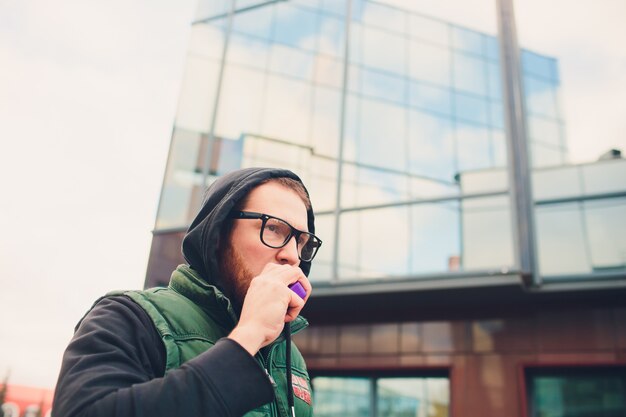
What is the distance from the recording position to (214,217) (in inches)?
62.1

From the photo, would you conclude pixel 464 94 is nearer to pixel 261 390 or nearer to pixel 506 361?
pixel 506 361

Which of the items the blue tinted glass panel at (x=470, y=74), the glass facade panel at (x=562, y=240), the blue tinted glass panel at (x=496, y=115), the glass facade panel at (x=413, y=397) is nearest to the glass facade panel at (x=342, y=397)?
the glass facade panel at (x=413, y=397)

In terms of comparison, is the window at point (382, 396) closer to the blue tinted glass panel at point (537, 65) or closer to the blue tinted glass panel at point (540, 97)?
the blue tinted glass panel at point (540, 97)

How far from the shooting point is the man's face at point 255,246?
1.52 meters

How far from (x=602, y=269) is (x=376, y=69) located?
5.38 meters

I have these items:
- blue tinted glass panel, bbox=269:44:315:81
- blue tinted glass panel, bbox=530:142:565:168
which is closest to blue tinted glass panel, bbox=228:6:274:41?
blue tinted glass panel, bbox=269:44:315:81

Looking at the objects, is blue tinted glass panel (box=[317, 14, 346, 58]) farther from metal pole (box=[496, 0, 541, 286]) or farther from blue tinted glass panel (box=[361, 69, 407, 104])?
metal pole (box=[496, 0, 541, 286])

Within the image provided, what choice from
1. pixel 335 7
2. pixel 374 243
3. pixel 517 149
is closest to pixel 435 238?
pixel 374 243

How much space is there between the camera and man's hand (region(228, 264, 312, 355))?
1.11 m

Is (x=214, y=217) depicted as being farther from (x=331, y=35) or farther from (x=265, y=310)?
(x=331, y=35)

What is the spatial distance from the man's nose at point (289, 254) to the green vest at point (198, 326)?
19 cm

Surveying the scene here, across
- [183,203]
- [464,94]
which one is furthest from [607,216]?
[183,203]

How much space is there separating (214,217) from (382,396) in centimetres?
720

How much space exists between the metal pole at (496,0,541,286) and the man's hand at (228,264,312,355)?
624 centimetres
